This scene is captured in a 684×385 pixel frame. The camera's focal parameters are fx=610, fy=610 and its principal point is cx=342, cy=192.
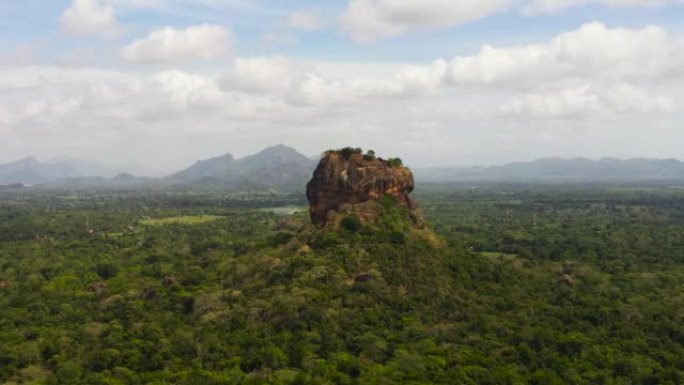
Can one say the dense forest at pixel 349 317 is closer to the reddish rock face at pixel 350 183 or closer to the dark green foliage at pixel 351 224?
the dark green foliage at pixel 351 224

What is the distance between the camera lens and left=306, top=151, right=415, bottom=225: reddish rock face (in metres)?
82.8

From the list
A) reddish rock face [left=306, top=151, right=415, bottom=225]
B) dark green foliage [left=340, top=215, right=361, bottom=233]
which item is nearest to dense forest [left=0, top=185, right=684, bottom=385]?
dark green foliage [left=340, top=215, right=361, bottom=233]

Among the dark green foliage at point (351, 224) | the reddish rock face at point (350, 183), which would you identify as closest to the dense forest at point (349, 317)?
the dark green foliage at point (351, 224)

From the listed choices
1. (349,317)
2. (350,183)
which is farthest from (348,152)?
(349,317)

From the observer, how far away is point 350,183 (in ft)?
271

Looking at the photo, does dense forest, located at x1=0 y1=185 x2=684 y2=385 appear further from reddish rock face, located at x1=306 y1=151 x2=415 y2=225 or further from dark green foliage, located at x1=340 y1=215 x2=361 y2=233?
reddish rock face, located at x1=306 y1=151 x2=415 y2=225

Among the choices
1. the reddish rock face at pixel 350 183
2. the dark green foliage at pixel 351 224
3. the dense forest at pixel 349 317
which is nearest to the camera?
the dense forest at pixel 349 317

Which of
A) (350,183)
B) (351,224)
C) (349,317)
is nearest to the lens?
(349,317)

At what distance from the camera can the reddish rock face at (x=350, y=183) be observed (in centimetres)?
8281

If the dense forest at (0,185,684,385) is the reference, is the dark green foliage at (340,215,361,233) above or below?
above

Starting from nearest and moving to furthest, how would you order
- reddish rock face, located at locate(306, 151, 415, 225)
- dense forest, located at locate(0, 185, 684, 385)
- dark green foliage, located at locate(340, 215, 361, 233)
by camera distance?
dense forest, located at locate(0, 185, 684, 385) < dark green foliage, located at locate(340, 215, 361, 233) < reddish rock face, located at locate(306, 151, 415, 225)

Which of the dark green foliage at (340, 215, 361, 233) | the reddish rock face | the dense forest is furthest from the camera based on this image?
the reddish rock face

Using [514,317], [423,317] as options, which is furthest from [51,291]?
[514,317]

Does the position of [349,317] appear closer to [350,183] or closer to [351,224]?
[351,224]
